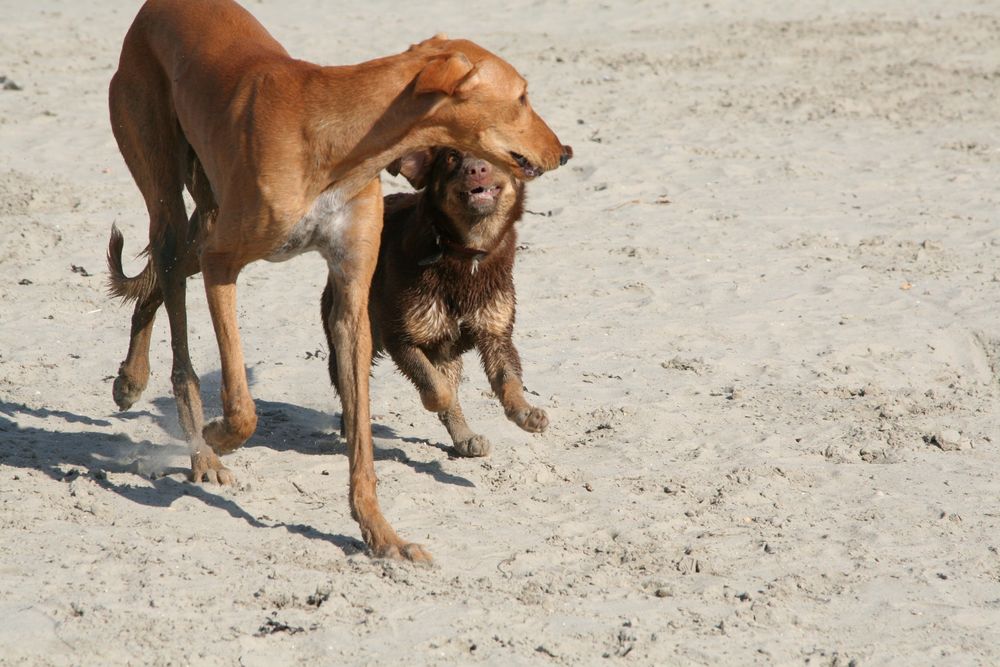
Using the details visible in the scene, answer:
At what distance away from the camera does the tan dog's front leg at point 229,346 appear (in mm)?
4793

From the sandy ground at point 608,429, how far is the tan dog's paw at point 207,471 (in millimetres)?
81

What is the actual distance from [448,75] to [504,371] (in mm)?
2041

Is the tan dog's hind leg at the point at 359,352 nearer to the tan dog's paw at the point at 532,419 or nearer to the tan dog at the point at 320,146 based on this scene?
the tan dog at the point at 320,146

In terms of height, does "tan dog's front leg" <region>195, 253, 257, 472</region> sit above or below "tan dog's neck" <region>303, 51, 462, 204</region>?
below

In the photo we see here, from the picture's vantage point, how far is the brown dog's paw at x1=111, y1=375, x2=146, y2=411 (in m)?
5.94

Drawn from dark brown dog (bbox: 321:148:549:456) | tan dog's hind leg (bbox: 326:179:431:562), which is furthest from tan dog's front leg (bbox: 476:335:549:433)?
tan dog's hind leg (bbox: 326:179:431:562)

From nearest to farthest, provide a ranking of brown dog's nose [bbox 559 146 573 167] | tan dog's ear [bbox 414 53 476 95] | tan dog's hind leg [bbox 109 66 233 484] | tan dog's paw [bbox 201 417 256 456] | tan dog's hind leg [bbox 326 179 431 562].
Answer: tan dog's ear [bbox 414 53 476 95], brown dog's nose [bbox 559 146 573 167], tan dog's hind leg [bbox 326 179 431 562], tan dog's paw [bbox 201 417 256 456], tan dog's hind leg [bbox 109 66 233 484]

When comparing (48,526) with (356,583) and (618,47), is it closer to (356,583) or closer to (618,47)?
(356,583)

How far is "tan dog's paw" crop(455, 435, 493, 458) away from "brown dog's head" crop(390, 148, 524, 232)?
3.21 feet

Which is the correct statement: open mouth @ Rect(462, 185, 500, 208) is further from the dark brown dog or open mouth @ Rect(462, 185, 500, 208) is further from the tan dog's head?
the tan dog's head

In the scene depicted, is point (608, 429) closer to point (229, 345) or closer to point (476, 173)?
point (476, 173)

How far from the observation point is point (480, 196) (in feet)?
19.1

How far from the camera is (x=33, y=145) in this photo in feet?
33.5

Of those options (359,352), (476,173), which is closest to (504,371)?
(476,173)
